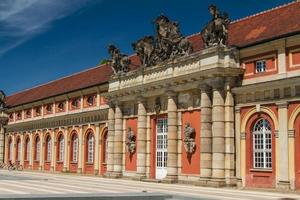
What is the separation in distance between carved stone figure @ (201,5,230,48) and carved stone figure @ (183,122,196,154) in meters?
5.40

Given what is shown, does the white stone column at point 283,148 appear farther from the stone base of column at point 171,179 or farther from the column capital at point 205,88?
the stone base of column at point 171,179

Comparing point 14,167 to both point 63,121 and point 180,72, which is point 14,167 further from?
point 180,72

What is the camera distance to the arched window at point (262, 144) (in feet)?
90.3

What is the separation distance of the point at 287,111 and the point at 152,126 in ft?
39.5

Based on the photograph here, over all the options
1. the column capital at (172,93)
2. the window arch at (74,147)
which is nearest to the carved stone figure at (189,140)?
the column capital at (172,93)

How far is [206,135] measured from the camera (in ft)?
99.1

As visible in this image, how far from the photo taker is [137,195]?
16.4 metres

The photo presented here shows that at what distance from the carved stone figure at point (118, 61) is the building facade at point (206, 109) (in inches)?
3.2

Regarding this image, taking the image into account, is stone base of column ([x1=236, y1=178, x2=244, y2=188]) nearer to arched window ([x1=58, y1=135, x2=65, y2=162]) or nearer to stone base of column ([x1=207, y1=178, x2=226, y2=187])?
stone base of column ([x1=207, y1=178, x2=226, y2=187])

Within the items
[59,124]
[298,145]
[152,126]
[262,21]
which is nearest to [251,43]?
[262,21]

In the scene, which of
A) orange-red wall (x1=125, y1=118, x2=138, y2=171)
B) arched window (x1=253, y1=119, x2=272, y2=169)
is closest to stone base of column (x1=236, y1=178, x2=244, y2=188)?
arched window (x1=253, y1=119, x2=272, y2=169)

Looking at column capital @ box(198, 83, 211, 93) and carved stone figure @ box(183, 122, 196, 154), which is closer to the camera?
column capital @ box(198, 83, 211, 93)

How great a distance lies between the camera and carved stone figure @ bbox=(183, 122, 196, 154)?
105 ft

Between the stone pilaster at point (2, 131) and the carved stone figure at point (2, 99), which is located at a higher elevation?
the carved stone figure at point (2, 99)
